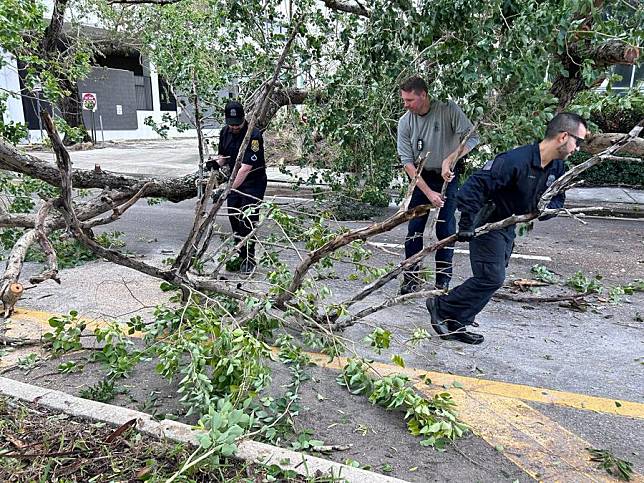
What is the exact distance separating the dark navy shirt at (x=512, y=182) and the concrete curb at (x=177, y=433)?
2.04m

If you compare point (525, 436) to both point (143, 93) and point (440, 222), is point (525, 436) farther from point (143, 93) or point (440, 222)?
point (143, 93)

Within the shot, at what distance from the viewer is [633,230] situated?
8727 mm

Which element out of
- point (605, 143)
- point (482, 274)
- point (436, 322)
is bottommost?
point (436, 322)

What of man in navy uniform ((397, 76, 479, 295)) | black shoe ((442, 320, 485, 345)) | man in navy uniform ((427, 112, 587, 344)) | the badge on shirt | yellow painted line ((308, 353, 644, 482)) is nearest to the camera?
yellow painted line ((308, 353, 644, 482))

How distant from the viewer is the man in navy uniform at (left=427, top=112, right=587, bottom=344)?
3695mm

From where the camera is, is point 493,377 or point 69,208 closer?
point 69,208

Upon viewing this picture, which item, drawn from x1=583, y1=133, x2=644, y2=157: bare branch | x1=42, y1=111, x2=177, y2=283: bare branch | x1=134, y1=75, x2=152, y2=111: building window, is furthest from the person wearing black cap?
x1=134, y1=75, x2=152, y2=111: building window

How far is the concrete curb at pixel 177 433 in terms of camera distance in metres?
2.32

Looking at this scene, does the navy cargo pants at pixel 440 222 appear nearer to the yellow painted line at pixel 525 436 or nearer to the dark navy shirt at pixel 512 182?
the dark navy shirt at pixel 512 182

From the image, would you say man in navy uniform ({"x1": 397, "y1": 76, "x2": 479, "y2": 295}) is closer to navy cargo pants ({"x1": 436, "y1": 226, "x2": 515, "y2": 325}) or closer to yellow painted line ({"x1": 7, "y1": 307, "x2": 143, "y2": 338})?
navy cargo pants ({"x1": 436, "y1": 226, "x2": 515, "y2": 325})

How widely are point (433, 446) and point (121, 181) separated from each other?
4.80 metres

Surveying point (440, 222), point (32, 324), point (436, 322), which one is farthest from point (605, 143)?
point (32, 324)

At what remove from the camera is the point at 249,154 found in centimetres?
563

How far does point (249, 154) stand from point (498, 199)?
2.65 metres
